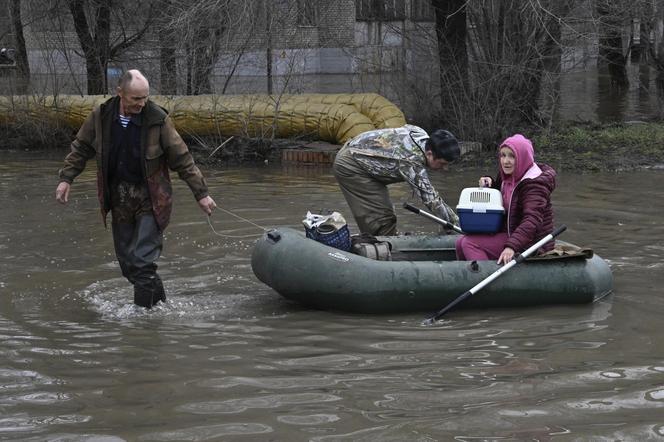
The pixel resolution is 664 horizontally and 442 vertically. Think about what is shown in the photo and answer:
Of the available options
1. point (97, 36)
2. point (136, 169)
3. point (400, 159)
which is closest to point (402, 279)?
point (400, 159)

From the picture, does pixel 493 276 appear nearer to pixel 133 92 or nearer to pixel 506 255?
pixel 506 255

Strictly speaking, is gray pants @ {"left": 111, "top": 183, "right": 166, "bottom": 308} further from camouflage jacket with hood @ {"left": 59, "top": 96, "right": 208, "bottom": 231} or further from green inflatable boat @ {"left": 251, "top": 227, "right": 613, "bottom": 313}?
green inflatable boat @ {"left": 251, "top": 227, "right": 613, "bottom": 313}

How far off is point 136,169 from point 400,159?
2.09m

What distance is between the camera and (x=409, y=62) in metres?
17.0

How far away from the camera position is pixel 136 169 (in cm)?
673

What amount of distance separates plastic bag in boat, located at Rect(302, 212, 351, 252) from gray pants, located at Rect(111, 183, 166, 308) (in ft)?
3.51

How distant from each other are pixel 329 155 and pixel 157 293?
8280 mm

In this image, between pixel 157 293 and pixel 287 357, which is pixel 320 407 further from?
pixel 157 293

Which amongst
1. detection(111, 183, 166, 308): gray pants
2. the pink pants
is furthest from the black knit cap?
detection(111, 183, 166, 308): gray pants

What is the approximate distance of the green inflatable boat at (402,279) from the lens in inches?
269

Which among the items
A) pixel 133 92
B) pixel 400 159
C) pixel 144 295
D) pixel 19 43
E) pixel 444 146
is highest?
pixel 19 43

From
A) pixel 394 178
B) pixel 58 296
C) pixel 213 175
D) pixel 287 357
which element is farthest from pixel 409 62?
pixel 287 357

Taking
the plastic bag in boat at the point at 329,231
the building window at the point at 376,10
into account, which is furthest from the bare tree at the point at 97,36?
the plastic bag in boat at the point at 329,231

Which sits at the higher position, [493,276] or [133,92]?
[133,92]
